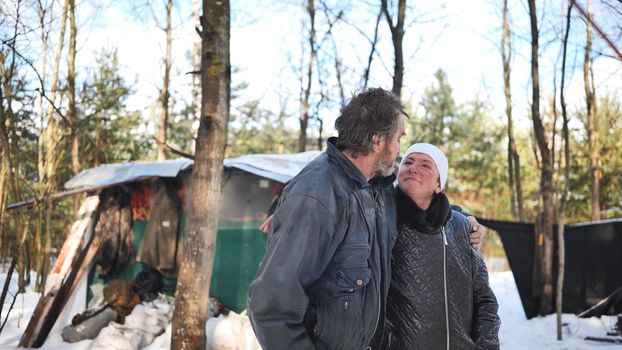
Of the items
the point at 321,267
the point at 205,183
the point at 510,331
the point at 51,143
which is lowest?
the point at 510,331


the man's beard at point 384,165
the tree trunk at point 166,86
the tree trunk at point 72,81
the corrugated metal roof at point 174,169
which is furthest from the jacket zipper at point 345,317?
the tree trunk at point 166,86

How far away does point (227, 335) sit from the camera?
5.55m

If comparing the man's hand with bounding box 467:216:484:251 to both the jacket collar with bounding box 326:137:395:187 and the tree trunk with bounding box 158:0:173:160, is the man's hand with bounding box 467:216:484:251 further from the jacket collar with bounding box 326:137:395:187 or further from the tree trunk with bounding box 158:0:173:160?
the tree trunk with bounding box 158:0:173:160

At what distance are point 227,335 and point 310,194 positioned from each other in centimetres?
431

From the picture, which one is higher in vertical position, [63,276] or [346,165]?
[346,165]

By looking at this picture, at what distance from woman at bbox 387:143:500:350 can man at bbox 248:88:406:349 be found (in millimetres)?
254

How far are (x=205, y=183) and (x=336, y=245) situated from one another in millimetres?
2845

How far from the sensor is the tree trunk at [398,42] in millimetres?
8797

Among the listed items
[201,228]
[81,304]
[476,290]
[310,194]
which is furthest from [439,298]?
[81,304]

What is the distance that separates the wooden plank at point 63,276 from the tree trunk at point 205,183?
94.0 inches

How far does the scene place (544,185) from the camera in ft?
28.0

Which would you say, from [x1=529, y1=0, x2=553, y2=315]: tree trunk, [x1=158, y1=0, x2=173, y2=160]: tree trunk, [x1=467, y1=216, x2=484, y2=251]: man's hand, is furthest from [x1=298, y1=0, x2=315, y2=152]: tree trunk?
[x1=467, y1=216, x2=484, y2=251]: man's hand

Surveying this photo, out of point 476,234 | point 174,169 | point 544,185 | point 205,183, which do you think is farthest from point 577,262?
point 476,234

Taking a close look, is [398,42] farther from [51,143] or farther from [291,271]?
[291,271]
